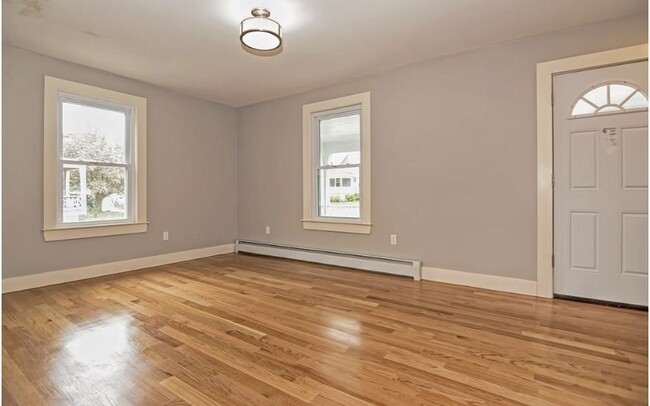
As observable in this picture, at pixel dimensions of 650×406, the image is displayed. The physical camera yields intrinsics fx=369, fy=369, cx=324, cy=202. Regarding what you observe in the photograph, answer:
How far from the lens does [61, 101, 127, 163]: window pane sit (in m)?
4.02

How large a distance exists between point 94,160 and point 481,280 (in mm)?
4406

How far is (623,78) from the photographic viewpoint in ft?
10.0

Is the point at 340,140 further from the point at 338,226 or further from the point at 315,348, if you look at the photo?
the point at 315,348

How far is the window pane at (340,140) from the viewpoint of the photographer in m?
4.69

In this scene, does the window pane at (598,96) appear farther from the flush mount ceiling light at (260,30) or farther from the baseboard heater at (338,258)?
the flush mount ceiling light at (260,30)

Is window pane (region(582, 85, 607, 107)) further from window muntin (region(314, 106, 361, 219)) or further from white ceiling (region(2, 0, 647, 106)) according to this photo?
window muntin (region(314, 106, 361, 219))

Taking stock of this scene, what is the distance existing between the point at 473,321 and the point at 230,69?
3572 mm

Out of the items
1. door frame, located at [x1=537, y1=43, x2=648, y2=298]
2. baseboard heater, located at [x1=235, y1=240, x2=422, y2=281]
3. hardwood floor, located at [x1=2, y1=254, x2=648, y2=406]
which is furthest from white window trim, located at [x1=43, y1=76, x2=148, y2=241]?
door frame, located at [x1=537, y1=43, x2=648, y2=298]

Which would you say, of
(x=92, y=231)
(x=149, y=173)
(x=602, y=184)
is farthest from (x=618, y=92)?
(x=92, y=231)

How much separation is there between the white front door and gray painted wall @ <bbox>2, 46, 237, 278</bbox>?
4361mm

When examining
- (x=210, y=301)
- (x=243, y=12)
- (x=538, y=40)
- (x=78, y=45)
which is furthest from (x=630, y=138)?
(x=78, y=45)

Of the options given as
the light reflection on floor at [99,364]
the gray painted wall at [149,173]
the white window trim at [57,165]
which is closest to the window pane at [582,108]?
the light reflection on floor at [99,364]

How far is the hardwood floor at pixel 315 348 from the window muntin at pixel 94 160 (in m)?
0.97

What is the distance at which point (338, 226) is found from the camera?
15.5 feet
